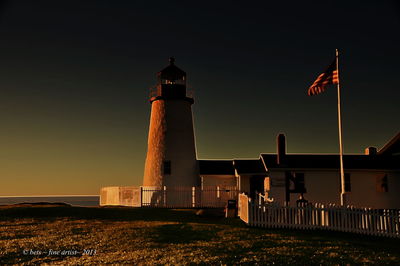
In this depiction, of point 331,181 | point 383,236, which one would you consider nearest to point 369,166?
point 331,181

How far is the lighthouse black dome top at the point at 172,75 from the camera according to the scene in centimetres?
3681

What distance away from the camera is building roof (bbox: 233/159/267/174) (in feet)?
104

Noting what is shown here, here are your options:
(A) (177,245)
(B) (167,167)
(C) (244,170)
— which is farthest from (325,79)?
(B) (167,167)

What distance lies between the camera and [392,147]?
32.9 m

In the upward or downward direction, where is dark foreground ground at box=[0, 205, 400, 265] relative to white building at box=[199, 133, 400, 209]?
downward

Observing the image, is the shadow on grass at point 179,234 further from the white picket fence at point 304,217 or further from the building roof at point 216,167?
the building roof at point 216,167

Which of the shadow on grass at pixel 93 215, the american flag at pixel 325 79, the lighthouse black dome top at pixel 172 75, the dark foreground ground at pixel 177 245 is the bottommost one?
the dark foreground ground at pixel 177 245

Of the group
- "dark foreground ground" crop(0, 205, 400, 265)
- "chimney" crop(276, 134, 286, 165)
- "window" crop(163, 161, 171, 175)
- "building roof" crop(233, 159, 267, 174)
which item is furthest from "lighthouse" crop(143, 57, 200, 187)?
"dark foreground ground" crop(0, 205, 400, 265)

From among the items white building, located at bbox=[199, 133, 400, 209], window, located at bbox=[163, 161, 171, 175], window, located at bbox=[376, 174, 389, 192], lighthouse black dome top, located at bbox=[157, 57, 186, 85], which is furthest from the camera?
lighthouse black dome top, located at bbox=[157, 57, 186, 85]

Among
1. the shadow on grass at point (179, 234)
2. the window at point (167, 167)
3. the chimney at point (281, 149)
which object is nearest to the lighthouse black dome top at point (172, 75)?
the window at point (167, 167)

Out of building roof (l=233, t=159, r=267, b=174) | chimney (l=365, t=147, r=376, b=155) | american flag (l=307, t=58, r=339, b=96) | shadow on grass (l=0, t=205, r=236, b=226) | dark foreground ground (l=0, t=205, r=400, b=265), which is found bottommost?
dark foreground ground (l=0, t=205, r=400, b=265)

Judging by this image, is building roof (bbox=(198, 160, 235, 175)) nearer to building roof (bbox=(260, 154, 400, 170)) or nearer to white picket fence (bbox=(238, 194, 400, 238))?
building roof (bbox=(260, 154, 400, 170))

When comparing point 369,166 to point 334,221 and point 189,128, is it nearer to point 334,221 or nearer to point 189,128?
point 334,221

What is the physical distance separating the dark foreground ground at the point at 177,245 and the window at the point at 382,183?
510 inches
